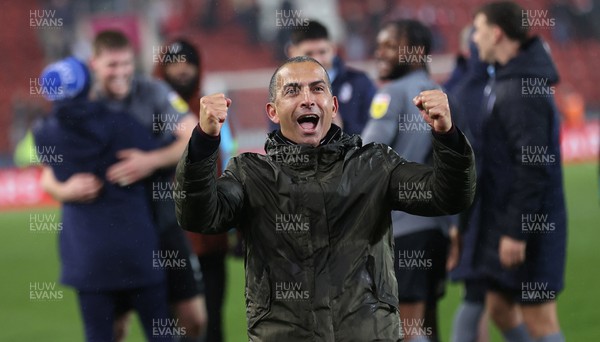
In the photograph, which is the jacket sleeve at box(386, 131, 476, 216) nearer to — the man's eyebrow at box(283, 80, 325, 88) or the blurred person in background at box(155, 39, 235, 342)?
the man's eyebrow at box(283, 80, 325, 88)

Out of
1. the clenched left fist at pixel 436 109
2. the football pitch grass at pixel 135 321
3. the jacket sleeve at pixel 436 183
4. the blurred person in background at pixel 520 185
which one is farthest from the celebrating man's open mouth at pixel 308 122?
the football pitch grass at pixel 135 321

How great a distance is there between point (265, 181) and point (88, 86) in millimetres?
2177

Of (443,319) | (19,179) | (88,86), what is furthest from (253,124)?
(88,86)

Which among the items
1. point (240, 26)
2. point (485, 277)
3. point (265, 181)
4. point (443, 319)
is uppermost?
point (240, 26)

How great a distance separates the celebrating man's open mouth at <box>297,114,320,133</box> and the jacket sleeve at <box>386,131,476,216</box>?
0.81 feet

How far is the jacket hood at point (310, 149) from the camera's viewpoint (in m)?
3.04

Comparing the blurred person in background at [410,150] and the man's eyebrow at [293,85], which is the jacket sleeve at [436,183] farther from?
the blurred person in background at [410,150]

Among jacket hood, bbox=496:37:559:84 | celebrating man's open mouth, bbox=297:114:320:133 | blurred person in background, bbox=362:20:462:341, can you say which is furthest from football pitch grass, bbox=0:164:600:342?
celebrating man's open mouth, bbox=297:114:320:133

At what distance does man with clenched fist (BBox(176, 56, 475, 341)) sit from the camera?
286 cm

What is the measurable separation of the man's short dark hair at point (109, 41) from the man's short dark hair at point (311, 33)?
0.96 metres

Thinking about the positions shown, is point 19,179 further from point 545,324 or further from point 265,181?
point 265,181

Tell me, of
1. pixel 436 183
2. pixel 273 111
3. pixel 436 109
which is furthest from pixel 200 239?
pixel 436 109

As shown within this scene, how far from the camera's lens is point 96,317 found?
488cm

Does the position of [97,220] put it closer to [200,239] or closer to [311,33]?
[200,239]
